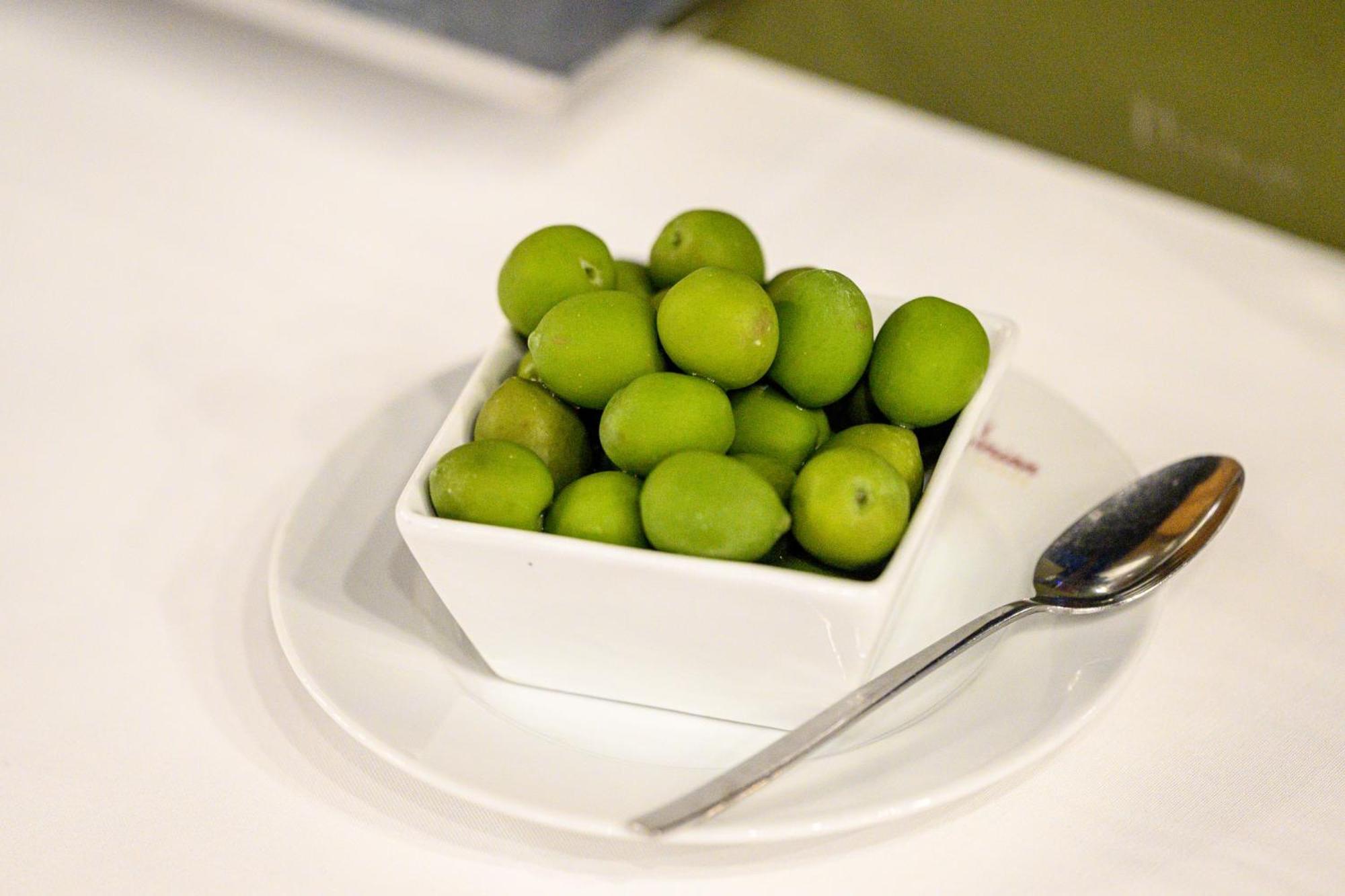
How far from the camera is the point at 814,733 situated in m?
0.52

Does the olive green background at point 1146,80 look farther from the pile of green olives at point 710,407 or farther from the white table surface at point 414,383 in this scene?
the pile of green olives at point 710,407

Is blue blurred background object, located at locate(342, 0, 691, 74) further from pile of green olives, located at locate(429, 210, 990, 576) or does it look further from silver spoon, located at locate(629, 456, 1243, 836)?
silver spoon, located at locate(629, 456, 1243, 836)

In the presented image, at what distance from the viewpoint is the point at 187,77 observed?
4.00 feet

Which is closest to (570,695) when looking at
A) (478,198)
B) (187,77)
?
(478,198)

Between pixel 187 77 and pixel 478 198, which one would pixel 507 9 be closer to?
pixel 478 198

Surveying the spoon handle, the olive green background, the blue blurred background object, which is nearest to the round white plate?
the spoon handle

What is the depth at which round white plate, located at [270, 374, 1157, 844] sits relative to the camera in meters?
0.51

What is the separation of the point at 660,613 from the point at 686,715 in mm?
73

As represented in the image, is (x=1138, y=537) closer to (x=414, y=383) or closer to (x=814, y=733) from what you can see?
(x=814, y=733)

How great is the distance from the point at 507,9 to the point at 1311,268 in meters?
0.70

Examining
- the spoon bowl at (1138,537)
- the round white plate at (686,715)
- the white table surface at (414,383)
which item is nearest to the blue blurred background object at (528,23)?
the white table surface at (414,383)

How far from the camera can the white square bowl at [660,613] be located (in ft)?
1.67

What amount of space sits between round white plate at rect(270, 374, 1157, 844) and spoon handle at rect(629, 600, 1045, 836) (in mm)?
10

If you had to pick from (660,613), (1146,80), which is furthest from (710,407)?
(1146,80)
